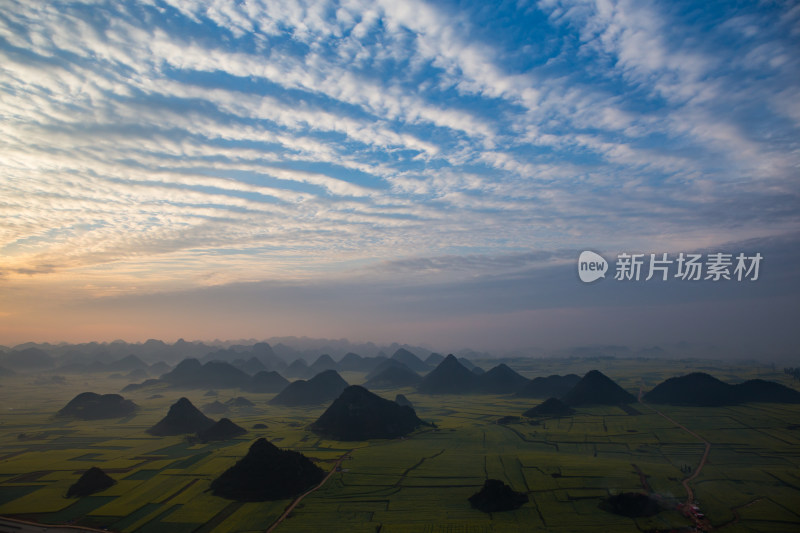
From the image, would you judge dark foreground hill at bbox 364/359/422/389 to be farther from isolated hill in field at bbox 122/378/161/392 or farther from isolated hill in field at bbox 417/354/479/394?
isolated hill in field at bbox 122/378/161/392

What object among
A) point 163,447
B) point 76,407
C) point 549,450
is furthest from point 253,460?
point 76,407

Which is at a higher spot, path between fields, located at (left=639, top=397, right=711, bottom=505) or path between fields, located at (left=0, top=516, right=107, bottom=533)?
path between fields, located at (left=639, top=397, right=711, bottom=505)

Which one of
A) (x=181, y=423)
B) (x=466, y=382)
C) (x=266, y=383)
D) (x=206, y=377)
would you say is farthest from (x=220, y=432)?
(x=206, y=377)

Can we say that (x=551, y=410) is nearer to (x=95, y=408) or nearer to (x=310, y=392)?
(x=310, y=392)

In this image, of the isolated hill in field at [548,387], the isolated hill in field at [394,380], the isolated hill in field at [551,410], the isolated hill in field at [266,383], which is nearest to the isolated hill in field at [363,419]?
the isolated hill in field at [551,410]

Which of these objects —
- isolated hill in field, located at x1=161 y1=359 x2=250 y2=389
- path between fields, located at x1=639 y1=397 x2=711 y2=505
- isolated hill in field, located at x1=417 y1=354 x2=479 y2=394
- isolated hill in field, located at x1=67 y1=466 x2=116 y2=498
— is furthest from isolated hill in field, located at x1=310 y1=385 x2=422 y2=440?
isolated hill in field, located at x1=161 y1=359 x2=250 y2=389

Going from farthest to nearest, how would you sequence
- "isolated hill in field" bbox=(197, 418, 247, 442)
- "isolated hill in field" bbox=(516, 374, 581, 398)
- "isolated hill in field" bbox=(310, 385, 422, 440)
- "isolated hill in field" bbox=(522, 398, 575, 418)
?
"isolated hill in field" bbox=(516, 374, 581, 398) < "isolated hill in field" bbox=(522, 398, 575, 418) < "isolated hill in field" bbox=(310, 385, 422, 440) < "isolated hill in field" bbox=(197, 418, 247, 442)
